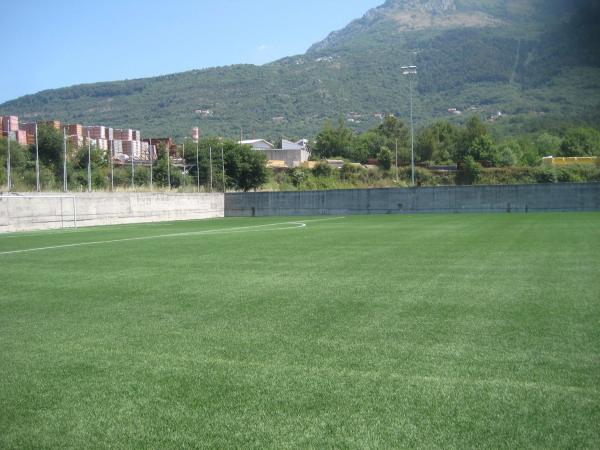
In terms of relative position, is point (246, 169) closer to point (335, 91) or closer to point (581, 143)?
point (581, 143)

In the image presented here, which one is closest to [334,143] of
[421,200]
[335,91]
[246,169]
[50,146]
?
[246,169]

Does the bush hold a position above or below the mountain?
below

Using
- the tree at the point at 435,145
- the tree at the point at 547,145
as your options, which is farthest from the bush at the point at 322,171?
the tree at the point at 547,145

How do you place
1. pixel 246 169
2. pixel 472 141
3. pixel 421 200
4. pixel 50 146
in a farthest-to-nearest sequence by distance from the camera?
pixel 472 141, pixel 246 169, pixel 50 146, pixel 421 200

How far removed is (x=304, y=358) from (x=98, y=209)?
29.0 m

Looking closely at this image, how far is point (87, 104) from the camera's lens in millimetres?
157000

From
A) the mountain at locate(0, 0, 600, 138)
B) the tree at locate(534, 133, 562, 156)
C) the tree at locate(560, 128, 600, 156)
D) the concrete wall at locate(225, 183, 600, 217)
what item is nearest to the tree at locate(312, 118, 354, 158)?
the tree at locate(534, 133, 562, 156)

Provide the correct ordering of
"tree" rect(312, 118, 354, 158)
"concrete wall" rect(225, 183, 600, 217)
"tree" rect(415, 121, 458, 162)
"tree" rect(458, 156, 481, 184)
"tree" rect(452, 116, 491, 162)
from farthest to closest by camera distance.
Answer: "tree" rect(312, 118, 354, 158)
"tree" rect(415, 121, 458, 162)
"tree" rect(452, 116, 491, 162)
"tree" rect(458, 156, 481, 184)
"concrete wall" rect(225, 183, 600, 217)

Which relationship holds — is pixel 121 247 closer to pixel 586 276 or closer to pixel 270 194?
pixel 586 276

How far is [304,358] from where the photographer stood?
5.12 meters

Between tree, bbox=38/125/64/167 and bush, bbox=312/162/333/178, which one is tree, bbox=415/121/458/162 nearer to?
bush, bbox=312/162/333/178

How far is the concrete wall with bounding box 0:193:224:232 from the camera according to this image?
2723 cm

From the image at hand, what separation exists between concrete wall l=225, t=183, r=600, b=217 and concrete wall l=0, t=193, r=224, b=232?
3444 mm

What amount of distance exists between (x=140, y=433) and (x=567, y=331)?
405 centimetres
